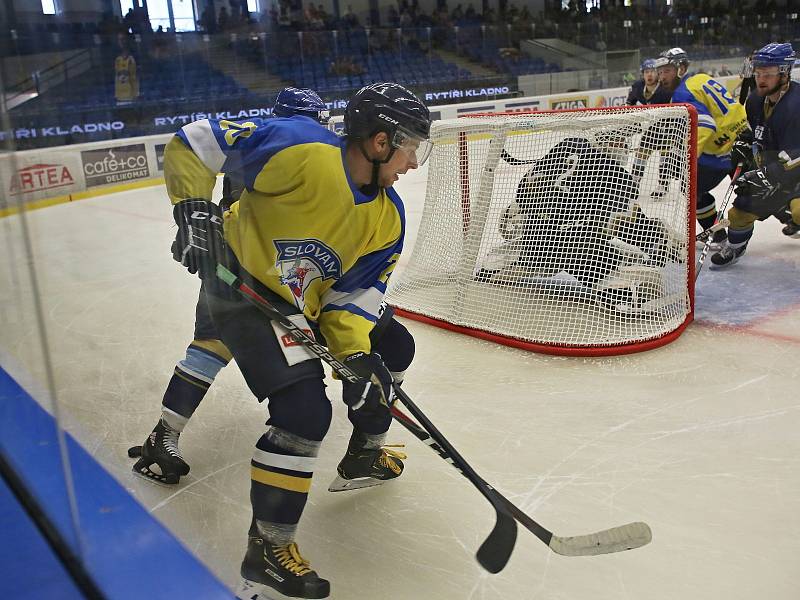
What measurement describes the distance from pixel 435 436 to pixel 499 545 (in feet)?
0.80

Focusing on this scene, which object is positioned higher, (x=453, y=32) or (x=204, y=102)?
(x=453, y=32)

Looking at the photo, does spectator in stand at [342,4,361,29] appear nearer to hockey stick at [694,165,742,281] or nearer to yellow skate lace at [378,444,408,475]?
hockey stick at [694,165,742,281]

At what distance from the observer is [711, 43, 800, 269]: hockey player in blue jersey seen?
3.40m

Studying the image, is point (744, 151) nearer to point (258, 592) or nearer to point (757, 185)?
point (757, 185)

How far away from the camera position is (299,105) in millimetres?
3039

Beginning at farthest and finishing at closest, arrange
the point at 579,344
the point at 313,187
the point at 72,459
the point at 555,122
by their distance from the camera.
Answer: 1. the point at 555,122
2. the point at 579,344
3. the point at 313,187
4. the point at 72,459

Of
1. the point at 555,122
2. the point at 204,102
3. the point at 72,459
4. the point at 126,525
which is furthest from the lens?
the point at 204,102

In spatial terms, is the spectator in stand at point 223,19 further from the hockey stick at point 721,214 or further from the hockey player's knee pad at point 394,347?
the hockey stick at point 721,214

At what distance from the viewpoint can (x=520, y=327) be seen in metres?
2.94

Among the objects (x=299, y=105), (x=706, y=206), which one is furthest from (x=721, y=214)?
(x=299, y=105)

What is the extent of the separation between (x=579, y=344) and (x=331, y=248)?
156 cm

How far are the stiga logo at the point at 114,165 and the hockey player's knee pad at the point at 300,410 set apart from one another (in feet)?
12.5

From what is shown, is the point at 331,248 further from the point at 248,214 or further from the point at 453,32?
the point at 453,32

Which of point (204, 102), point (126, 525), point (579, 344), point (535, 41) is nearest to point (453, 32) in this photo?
point (535, 41)
